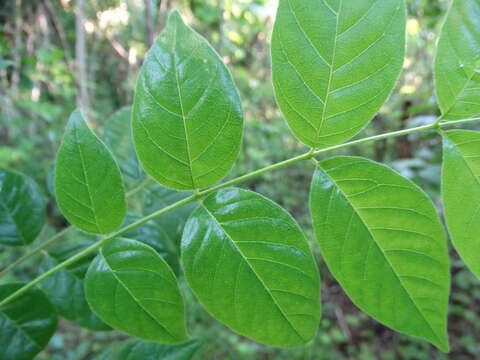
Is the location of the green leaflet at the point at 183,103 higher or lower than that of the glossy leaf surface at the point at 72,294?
higher

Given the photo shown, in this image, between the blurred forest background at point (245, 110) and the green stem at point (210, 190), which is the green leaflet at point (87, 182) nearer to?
the green stem at point (210, 190)

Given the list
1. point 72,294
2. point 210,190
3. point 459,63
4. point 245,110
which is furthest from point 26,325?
point 245,110

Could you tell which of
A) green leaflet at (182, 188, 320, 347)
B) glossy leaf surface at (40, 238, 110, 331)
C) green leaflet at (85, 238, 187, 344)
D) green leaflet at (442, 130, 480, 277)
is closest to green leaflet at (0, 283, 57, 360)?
glossy leaf surface at (40, 238, 110, 331)

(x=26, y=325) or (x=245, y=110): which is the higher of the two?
(x=26, y=325)

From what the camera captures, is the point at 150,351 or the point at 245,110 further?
the point at 245,110

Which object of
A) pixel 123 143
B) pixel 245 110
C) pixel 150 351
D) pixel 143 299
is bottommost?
pixel 245 110

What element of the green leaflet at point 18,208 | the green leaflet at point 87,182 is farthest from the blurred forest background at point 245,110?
the green leaflet at point 87,182

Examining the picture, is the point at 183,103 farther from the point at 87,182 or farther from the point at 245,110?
the point at 245,110
